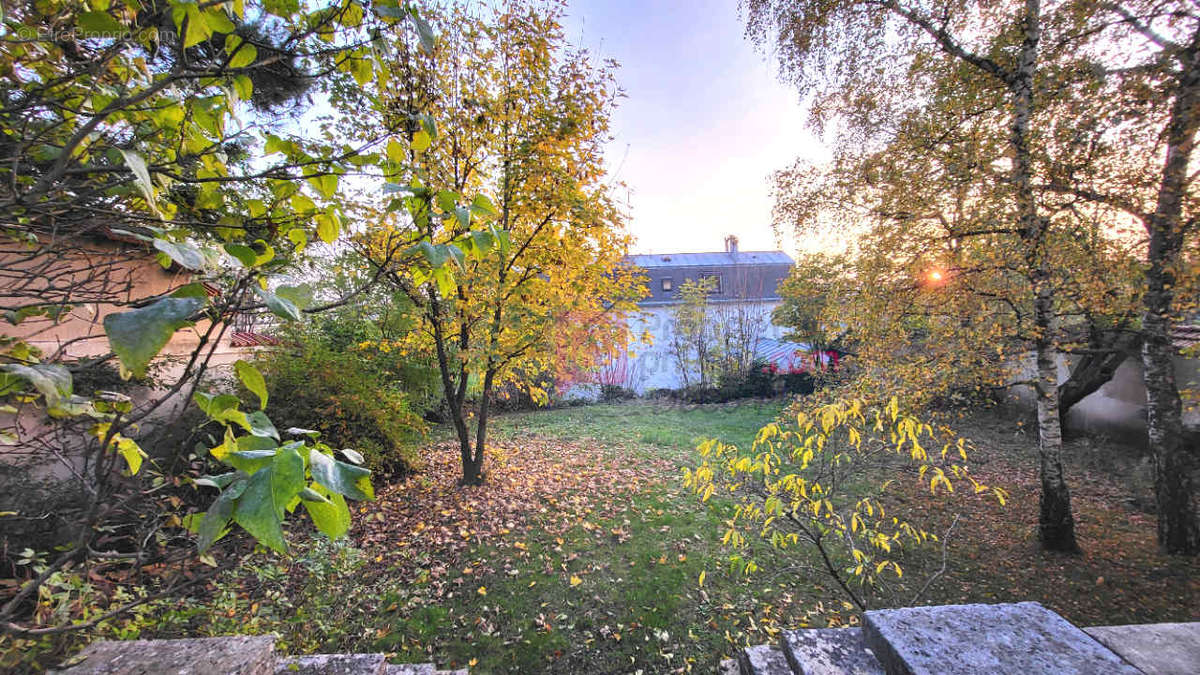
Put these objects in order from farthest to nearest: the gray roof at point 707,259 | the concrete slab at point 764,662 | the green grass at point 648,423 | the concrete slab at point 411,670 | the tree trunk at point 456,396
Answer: the gray roof at point 707,259
the green grass at point 648,423
the tree trunk at point 456,396
the concrete slab at point 411,670
the concrete slab at point 764,662

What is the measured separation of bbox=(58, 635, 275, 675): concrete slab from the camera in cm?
133

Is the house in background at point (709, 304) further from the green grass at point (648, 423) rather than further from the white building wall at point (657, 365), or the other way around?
the green grass at point (648, 423)

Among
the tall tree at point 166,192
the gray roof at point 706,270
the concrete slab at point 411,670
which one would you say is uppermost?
the gray roof at point 706,270

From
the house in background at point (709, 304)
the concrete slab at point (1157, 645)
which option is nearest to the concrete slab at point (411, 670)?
the concrete slab at point (1157, 645)

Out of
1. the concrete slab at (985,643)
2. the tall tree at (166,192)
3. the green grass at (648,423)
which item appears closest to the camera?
the tall tree at (166,192)

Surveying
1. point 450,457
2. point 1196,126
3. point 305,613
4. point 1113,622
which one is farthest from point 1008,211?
point 450,457

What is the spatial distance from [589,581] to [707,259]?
63.3 ft

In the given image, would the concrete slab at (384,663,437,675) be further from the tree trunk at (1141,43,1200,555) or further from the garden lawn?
the tree trunk at (1141,43,1200,555)

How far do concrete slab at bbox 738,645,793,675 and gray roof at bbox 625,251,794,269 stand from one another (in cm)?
1873

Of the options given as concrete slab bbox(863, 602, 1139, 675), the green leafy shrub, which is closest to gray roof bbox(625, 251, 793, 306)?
the green leafy shrub

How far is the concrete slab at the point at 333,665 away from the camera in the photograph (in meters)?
1.71

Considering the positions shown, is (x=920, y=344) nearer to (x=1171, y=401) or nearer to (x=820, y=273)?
(x=1171, y=401)

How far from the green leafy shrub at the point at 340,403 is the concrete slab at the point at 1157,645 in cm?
550

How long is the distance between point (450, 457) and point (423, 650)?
408 centimetres
